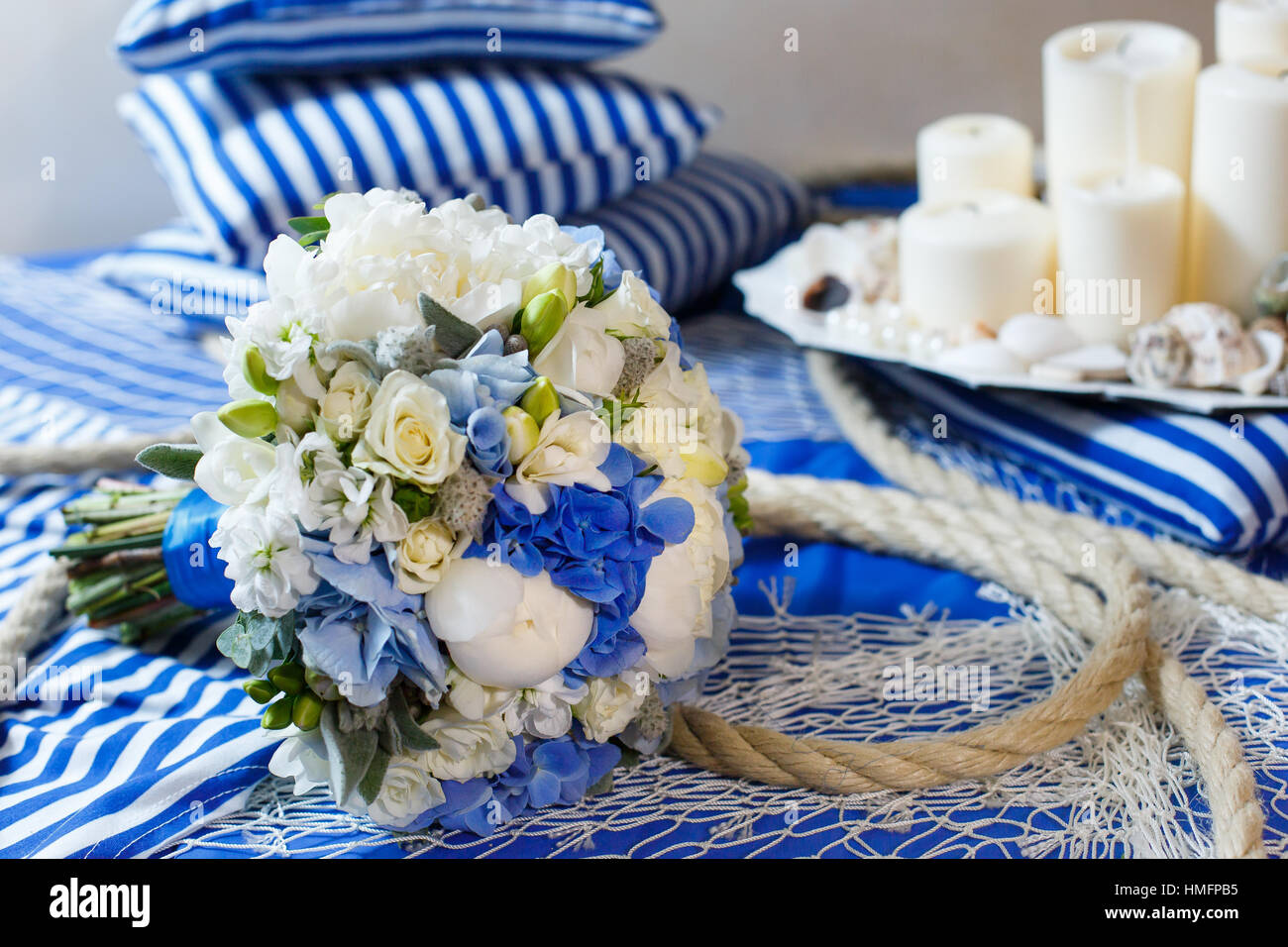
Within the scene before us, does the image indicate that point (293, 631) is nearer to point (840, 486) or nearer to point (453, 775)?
point (453, 775)

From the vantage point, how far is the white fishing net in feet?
1.56

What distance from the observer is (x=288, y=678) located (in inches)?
17.7

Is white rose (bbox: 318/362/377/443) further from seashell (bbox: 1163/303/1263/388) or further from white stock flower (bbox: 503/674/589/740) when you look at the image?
seashell (bbox: 1163/303/1263/388)

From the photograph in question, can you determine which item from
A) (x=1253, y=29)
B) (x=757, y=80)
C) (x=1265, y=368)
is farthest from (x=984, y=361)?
(x=757, y=80)

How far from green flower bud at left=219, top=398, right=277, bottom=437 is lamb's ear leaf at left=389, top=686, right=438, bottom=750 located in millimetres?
112

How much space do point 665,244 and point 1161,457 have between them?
0.46m

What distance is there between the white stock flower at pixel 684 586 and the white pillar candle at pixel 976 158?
433 millimetres

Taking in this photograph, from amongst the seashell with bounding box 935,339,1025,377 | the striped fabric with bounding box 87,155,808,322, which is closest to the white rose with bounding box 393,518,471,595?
the seashell with bounding box 935,339,1025,377

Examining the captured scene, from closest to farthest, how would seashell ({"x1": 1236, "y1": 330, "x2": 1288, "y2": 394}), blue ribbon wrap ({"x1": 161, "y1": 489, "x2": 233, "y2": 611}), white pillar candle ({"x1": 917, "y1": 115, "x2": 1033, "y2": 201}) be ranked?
blue ribbon wrap ({"x1": 161, "y1": 489, "x2": 233, "y2": 611}) → seashell ({"x1": 1236, "y1": 330, "x2": 1288, "y2": 394}) → white pillar candle ({"x1": 917, "y1": 115, "x2": 1033, "y2": 201})

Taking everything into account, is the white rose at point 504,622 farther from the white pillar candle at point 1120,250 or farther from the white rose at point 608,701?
the white pillar candle at point 1120,250

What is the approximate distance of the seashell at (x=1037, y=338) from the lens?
73cm

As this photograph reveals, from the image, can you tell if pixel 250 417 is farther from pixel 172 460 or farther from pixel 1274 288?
pixel 1274 288

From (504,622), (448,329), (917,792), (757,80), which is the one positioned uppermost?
(757,80)

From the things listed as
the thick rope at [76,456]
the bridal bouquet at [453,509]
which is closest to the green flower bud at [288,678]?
the bridal bouquet at [453,509]
